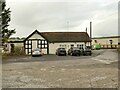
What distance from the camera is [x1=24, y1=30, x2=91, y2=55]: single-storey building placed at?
56531 mm

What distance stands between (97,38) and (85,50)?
50.3 m

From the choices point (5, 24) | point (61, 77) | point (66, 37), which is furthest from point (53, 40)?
point (61, 77)

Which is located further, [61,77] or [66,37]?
[66,37]

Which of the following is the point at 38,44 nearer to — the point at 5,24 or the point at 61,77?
the point at 5,24

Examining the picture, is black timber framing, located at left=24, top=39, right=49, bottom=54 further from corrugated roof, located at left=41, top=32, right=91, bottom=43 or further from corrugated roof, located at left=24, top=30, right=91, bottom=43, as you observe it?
corrugated roof, located at left=41, top=32, right=91, bottom=43

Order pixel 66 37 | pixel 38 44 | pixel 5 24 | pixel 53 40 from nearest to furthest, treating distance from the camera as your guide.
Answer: pixel 5 24
pixel 38 44
pixel 53 40
pixel 66 37

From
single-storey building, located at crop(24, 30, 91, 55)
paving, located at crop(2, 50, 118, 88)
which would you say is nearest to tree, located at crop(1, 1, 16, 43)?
single-storey building, located at crop(24, 30, 91, 55)

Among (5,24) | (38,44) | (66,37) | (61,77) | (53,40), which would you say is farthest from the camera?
(66,37)

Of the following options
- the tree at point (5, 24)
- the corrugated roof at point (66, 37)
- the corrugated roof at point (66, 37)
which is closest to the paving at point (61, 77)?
the tree at point (5, 24)

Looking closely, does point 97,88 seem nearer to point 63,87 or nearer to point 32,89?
point 63,87

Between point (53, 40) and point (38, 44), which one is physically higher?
point (53, 40)

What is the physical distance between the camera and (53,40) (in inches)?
2352

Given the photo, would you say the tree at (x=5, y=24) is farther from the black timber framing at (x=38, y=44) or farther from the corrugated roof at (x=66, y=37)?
the corrugated roof at (x=66, y=37)

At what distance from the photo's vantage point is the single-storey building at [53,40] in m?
56.5
